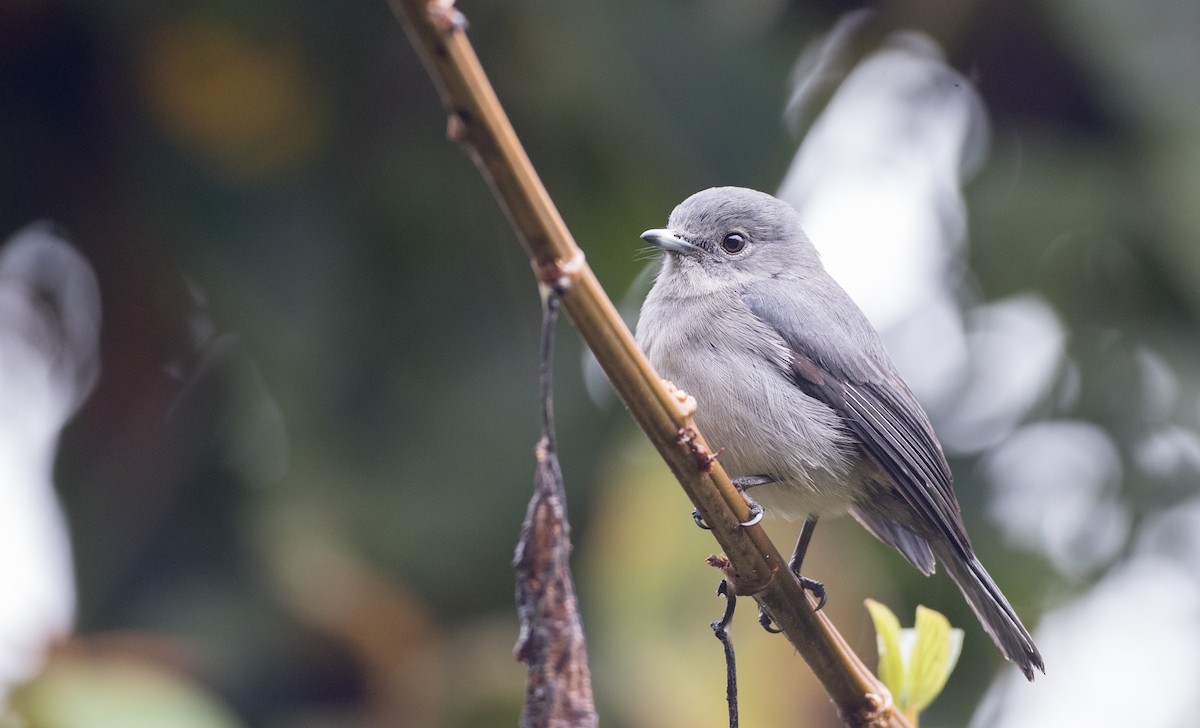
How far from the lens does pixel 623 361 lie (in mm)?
1609

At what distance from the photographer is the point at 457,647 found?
16.3 ft

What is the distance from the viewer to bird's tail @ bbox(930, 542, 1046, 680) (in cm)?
334

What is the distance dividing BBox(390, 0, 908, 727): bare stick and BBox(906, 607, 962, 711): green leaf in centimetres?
15

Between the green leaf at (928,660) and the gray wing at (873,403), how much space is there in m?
1.12

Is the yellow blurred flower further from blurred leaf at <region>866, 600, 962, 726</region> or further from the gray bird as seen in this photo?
blurred leaf at <region>866, 600, 962, 726</region>

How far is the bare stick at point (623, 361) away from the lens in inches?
52.9

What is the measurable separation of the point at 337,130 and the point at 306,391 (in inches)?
49.0

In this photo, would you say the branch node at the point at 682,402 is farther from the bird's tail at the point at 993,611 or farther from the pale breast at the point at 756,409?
the bird's tail at the point at 993,611

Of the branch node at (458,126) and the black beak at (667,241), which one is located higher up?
the branch node at (458,126)

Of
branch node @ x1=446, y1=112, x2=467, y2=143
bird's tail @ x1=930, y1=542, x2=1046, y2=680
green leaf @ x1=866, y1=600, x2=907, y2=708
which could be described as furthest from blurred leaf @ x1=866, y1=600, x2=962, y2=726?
branch node @ x1=446, y1=112, x2=467, y2=143

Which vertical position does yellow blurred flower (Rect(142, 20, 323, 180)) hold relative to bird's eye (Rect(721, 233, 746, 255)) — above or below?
above

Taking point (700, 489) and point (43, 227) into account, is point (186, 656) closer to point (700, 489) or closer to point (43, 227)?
point (43, 227)

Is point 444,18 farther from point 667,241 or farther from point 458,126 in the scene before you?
point 667,241

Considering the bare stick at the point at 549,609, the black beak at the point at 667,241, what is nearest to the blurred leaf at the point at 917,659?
the bare stick at the point at 549,609
